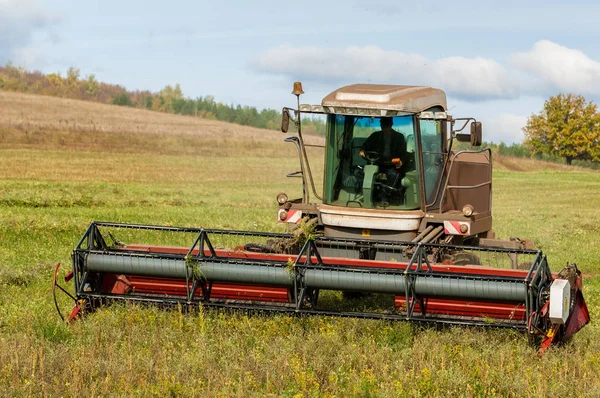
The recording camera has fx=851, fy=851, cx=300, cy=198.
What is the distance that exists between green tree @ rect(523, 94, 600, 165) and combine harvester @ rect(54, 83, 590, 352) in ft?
185

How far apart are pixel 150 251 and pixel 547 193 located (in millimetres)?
26198

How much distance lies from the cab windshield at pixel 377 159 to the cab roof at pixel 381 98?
0.19 metres

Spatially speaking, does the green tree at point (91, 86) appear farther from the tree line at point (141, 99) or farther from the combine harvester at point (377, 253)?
the combine harvester at point (377, 253)

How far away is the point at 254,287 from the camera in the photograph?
7.85 m

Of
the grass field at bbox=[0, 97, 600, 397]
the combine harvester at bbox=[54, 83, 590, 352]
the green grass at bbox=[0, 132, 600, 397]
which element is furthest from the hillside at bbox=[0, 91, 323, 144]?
the green grass at bbox=[0, 132, 600, 397]

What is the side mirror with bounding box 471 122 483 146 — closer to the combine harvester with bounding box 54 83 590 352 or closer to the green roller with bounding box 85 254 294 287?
the combine harvester with bounding box 54 83 590 352

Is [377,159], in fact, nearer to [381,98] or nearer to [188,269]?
[381,98]

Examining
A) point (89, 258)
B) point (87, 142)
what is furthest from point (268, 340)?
point (87, 142)

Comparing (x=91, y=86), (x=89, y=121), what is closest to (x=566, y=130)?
(x=89, y=121)

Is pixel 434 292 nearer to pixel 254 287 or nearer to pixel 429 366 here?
pixel 429 366

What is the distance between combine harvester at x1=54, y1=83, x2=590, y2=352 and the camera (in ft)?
22.4

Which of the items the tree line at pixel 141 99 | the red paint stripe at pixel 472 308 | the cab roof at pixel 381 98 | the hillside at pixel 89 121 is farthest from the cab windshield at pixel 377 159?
the tree line at pixel 141 99

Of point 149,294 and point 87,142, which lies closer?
point 149,294

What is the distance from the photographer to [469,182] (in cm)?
1055
